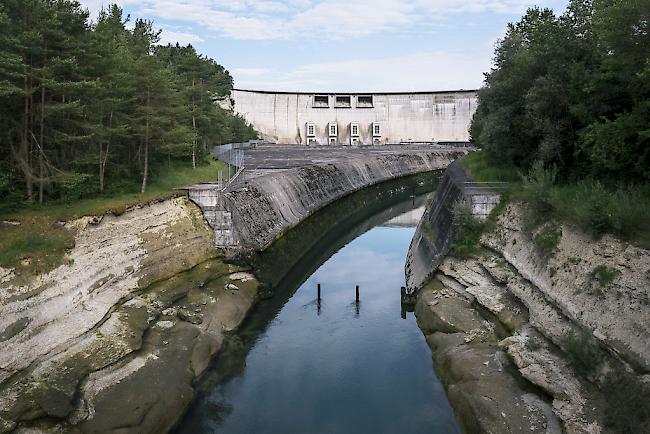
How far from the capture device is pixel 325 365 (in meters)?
21.1

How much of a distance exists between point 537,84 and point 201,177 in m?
23.7

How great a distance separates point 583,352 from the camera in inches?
597

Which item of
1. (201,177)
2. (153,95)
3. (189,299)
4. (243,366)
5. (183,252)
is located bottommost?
(243,366)

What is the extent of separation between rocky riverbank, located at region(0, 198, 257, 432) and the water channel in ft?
3.84

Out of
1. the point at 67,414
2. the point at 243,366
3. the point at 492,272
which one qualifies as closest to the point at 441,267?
the point at 492,272

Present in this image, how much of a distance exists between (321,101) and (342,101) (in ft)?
16.1

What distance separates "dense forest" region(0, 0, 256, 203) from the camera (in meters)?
23.0

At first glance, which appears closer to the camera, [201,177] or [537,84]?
[537,84]

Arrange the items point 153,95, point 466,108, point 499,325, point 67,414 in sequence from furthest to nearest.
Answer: point 466,108 → point 153,95 → point 499,325 → point 67,414

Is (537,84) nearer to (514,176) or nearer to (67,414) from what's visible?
(514,176)

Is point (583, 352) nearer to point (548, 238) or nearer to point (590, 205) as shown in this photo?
point (590, 205)

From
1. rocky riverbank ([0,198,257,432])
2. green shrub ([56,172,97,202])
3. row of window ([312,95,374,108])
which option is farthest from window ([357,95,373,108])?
green shrub ([56,172,97,202])

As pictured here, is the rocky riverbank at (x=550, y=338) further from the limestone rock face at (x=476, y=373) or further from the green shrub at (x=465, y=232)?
the green shrub at (x=465, y=232)

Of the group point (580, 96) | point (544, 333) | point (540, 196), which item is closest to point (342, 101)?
point (580, 96)
